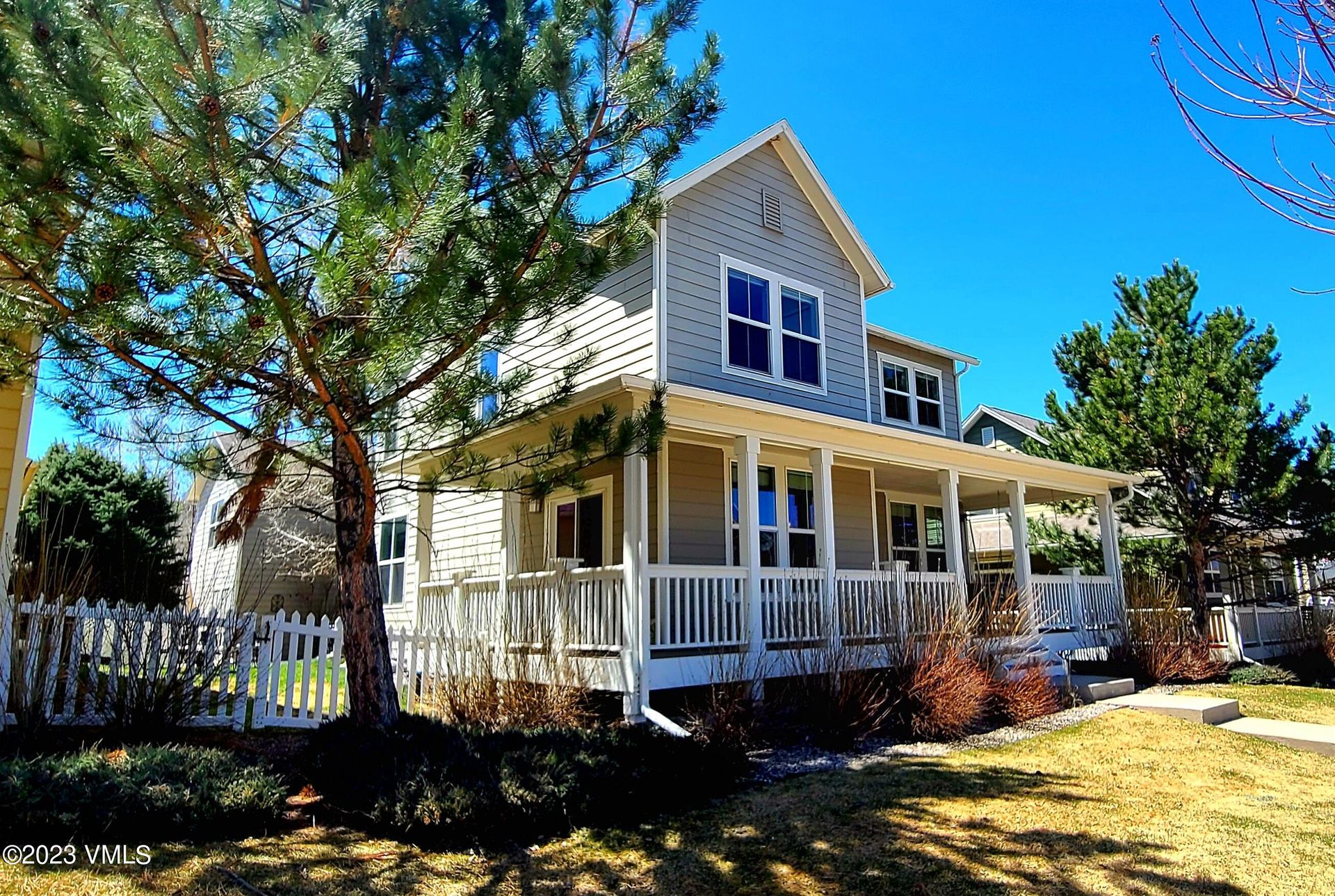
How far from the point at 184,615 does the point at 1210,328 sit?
18.8 metres

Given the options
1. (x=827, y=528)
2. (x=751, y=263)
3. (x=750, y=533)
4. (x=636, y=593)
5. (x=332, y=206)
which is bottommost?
(x=636, y=593)

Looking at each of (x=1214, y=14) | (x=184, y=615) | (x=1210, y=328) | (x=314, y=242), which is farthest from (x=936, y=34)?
(x=1210, y=328)

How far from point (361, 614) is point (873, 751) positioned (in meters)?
5.12

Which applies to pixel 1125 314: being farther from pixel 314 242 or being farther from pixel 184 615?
pixel 184 615

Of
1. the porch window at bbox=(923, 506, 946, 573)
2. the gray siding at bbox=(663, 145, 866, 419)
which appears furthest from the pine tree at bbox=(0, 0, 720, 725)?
the porch window at bbox=(923, 506, 946, 573)

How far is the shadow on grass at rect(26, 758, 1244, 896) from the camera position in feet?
14.9

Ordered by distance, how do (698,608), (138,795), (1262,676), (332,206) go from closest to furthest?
(138,795) < (332,206) < (698,608) < (1262,676)

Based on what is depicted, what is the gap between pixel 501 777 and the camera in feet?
18.1

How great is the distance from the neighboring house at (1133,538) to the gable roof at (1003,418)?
2 centimetres

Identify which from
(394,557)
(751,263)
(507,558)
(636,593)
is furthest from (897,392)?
(394,557)

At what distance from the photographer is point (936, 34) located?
7.12m

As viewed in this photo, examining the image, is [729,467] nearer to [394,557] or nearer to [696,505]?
[696,505]

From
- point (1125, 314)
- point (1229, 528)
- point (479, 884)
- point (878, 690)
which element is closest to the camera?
point (479, 884)

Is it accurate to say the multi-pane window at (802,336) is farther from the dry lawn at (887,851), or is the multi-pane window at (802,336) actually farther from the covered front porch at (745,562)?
the dry lawn at (887,851)
